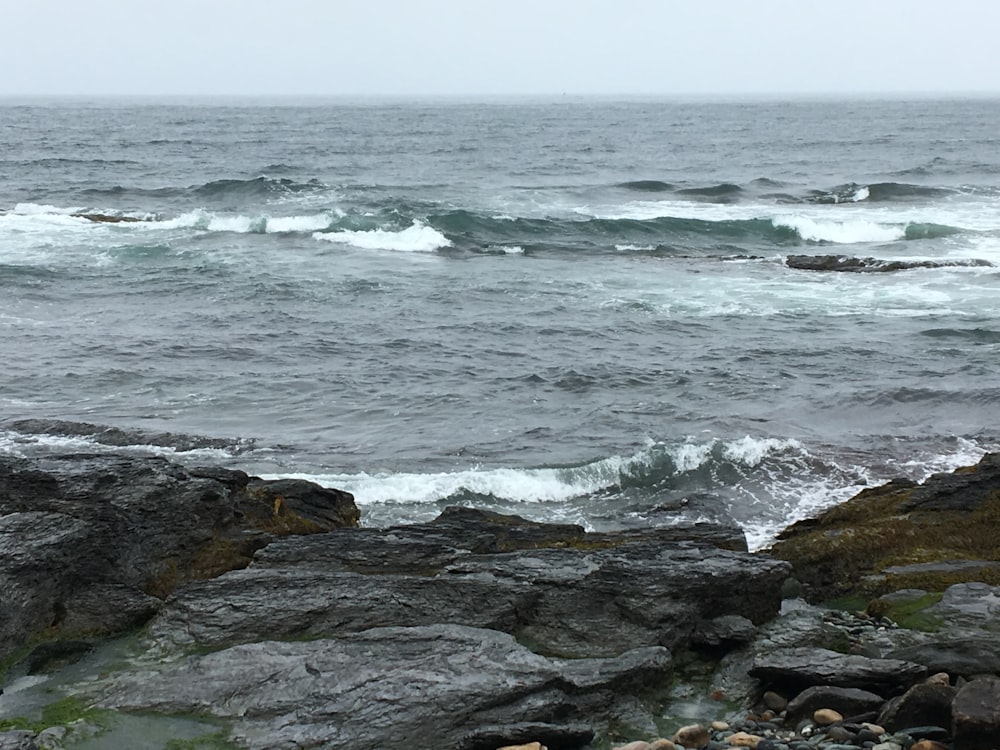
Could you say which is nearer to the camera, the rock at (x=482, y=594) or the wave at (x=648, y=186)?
the rock at (x=482, y=594)

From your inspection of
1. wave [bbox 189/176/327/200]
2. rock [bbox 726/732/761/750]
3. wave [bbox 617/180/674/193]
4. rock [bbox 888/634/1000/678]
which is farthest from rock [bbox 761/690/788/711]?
wave [bbox 617/180/674/193]

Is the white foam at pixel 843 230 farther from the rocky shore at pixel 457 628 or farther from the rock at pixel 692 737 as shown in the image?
the rock at pixel 692 737

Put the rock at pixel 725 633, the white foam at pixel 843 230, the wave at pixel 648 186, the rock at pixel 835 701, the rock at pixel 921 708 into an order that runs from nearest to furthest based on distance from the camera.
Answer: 1. the rock at pixel 921 708
2. the rock at pixel 835 701
3. the rock at pixel 725 633
4. the white foam at pixel 843 230
5. the wave at pixel 648 186

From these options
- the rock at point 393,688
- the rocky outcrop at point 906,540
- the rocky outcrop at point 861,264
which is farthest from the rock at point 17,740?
the rocky outcrop at point 861,264

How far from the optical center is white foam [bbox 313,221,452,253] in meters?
38.7

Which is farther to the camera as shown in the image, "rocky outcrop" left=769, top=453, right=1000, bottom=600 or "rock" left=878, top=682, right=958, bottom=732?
"rocky outcrop" left=769, top=453, right=1000, bottom=600

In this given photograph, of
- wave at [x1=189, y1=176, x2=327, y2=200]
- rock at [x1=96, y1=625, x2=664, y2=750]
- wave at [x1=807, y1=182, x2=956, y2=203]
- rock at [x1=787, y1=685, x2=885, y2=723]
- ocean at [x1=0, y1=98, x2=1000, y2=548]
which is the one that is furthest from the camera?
wave at [x1=807, y1=182, x2=956, y2=203]

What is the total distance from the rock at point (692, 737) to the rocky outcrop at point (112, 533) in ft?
14.6

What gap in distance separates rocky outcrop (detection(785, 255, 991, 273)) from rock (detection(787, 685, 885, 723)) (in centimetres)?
2724

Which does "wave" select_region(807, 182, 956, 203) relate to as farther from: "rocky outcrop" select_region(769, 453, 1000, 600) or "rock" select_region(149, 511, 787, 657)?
"rock" select_region(149, 511, 787, 657)

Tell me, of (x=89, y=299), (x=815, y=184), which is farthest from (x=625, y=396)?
(x=815, y=184)

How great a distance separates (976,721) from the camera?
6.60m

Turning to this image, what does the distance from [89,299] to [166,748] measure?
2298 cm

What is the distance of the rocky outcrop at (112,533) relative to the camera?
8.66 metres
